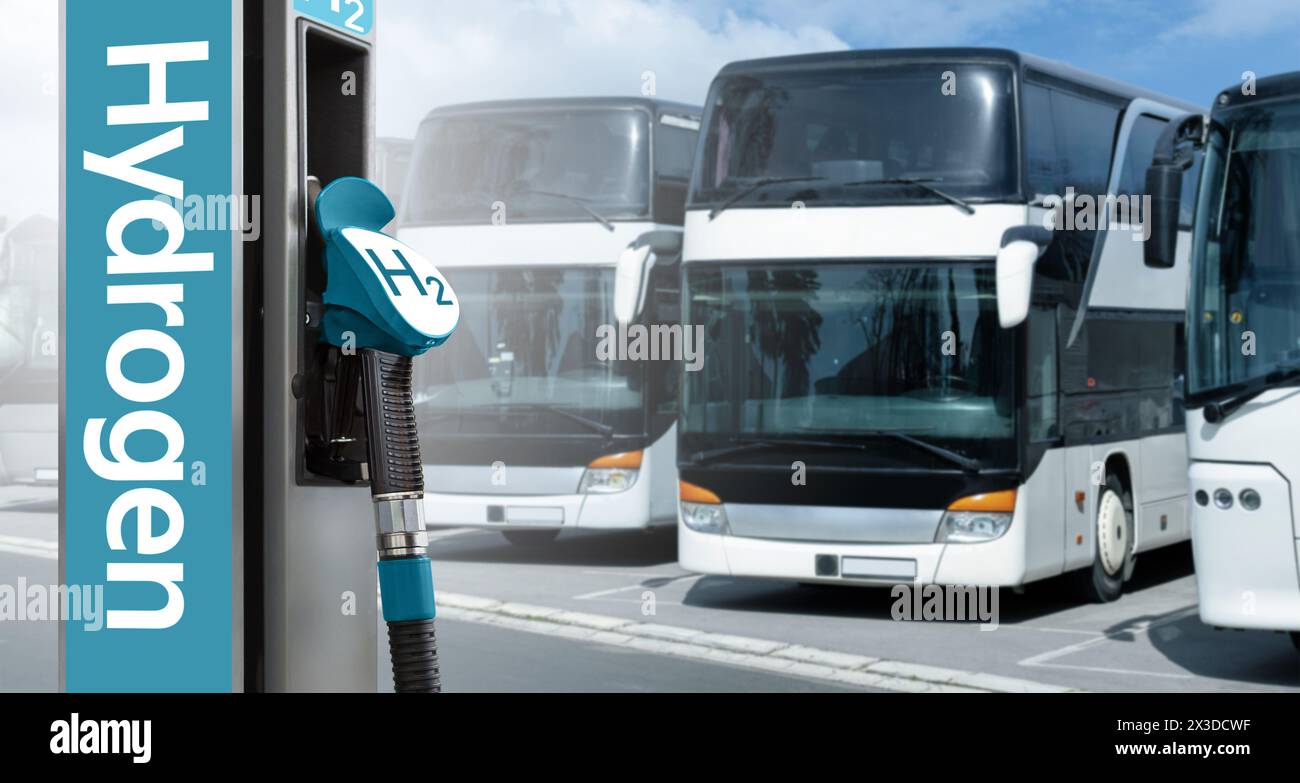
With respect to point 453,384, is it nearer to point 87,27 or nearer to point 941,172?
point 941,172

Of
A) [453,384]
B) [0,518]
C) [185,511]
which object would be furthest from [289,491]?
[0,518]

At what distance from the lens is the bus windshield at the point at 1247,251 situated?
8.75m

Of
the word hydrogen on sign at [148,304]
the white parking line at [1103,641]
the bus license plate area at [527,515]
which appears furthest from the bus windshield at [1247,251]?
the word hydrogen on sign at [148,304]

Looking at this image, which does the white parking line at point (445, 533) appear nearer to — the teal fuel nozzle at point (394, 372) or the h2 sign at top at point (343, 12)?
the h2 sign at top at point (343, 12)

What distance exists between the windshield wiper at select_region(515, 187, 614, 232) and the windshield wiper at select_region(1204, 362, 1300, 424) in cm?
701

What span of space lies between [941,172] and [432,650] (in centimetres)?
1008

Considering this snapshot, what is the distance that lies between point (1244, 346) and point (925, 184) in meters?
3.01

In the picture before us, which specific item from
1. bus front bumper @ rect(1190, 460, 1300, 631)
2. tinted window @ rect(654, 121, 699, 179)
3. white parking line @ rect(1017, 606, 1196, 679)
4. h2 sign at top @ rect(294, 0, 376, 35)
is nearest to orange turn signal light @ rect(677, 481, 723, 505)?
white parking line @ rect(1017, 606, 1196, 679)

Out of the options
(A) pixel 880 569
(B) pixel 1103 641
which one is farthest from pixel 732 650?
(B) pixel 1103 641

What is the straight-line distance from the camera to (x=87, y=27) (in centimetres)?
170

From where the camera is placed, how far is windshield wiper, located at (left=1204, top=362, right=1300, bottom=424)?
27.9 ft

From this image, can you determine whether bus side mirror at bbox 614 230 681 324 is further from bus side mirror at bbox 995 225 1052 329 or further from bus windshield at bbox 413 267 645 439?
bus side mirror at bbox 995 225 1052 329

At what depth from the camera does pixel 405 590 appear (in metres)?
1.57
